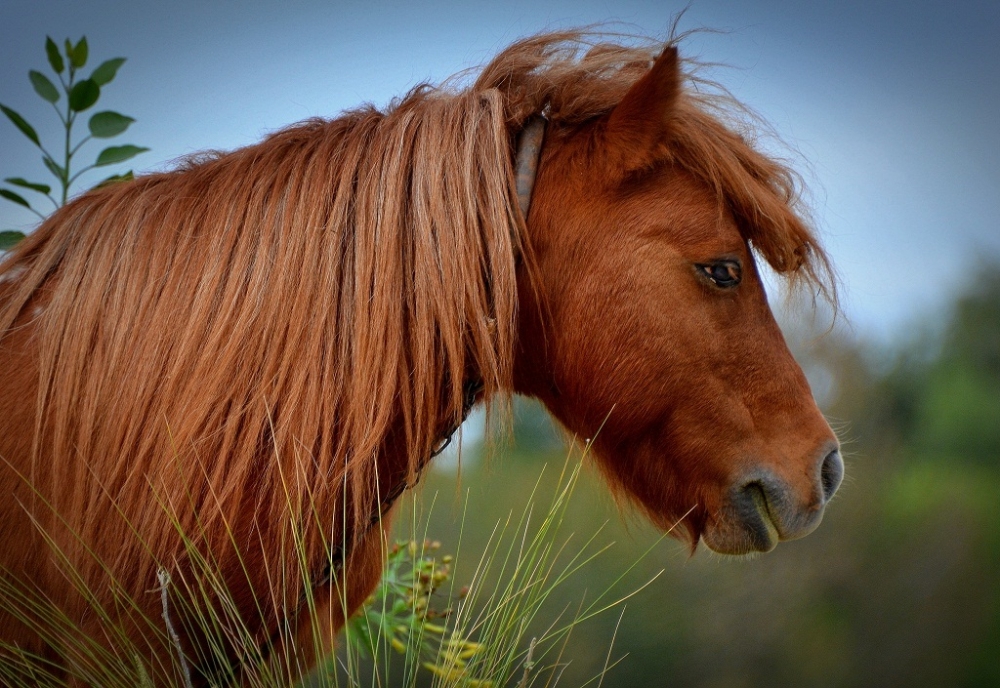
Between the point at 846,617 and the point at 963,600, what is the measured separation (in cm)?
33

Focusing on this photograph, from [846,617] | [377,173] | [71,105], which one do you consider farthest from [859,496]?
[71,105]

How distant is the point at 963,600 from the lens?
215cm

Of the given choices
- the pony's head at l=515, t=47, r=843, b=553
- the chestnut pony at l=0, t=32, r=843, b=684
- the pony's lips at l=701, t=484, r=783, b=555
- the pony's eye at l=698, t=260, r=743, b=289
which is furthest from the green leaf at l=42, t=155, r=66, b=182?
the pony's lips at l=701, t=484, r=783, b=555

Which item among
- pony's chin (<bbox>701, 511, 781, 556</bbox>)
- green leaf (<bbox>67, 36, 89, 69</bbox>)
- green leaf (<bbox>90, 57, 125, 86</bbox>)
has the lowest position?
pony's chin (<bbox>701, 511, 781, 556</bbox>)

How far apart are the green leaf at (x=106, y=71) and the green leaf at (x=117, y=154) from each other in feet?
0.56

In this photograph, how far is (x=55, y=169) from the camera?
1.67 m

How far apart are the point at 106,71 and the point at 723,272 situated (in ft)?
5.11

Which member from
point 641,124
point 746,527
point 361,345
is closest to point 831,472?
point 746,527

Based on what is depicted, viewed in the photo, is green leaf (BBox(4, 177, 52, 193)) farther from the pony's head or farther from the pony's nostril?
the pony's nostril

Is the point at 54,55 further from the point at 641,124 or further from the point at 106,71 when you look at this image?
the point at 641,124

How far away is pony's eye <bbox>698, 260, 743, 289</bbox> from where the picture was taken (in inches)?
44.9

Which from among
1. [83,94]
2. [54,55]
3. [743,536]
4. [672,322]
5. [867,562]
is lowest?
[867,562]

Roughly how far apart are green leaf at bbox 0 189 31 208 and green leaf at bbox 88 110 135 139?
0.71 ft

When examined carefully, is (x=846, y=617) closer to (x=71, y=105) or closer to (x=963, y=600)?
(x=963, y=600)
